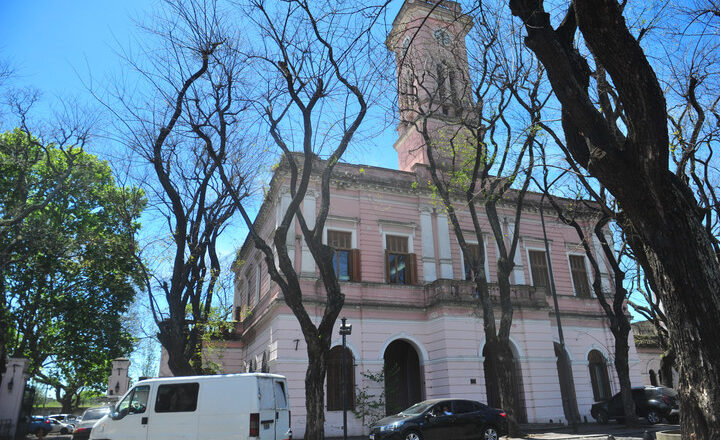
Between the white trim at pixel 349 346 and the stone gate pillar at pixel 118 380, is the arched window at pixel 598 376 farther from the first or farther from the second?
the stone gate pillar at pixel 118 380

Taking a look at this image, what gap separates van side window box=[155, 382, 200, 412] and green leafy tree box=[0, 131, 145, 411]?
1388cm

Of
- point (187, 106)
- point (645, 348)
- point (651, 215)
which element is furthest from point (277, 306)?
point (645, 348)

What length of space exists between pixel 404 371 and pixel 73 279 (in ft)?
57.5

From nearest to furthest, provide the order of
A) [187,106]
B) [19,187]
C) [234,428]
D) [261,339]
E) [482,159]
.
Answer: [234,428]
[187,106]
[482,159]
[19,187]
[261,339]

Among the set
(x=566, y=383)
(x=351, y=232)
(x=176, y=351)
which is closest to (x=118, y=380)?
(x=176, y=351)

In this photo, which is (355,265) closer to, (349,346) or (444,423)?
(349,346)

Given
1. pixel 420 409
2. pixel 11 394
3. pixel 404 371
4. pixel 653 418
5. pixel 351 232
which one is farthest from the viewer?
pixel 404 371

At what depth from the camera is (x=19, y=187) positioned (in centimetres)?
1902

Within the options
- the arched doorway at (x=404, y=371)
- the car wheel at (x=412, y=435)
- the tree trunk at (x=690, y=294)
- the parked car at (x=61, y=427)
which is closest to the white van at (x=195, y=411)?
the car wheel at (x=412, y=435)

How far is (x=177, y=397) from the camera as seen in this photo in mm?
10117

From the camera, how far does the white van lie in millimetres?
9750

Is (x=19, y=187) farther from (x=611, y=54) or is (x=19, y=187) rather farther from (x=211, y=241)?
A: (x=611, y=54)

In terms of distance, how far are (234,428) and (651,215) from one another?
27.6ft

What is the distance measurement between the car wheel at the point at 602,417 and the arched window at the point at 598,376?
7.69ft
